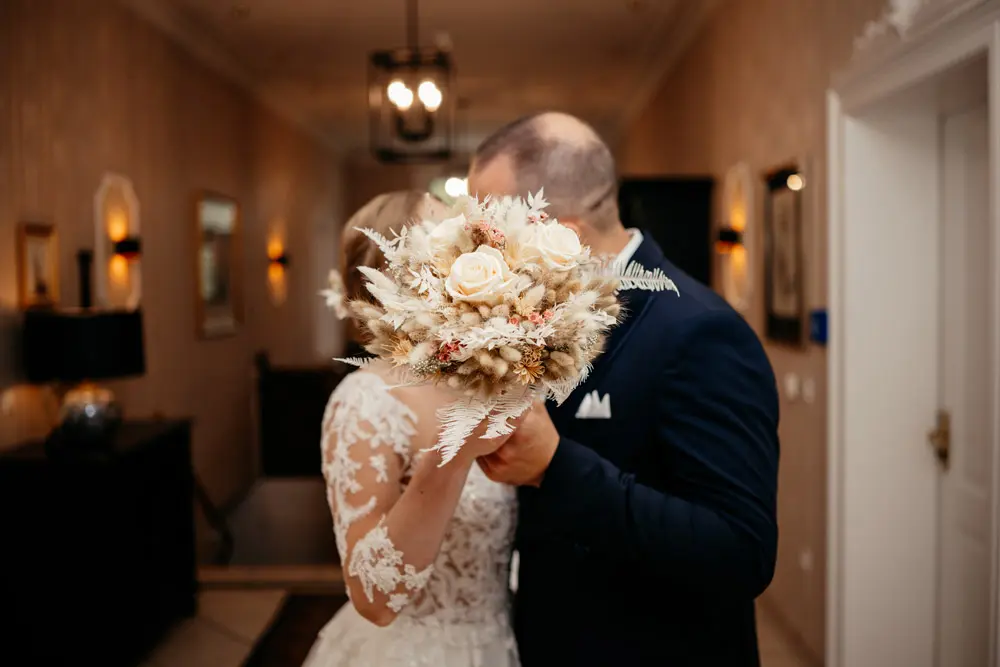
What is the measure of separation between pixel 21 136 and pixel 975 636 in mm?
4357

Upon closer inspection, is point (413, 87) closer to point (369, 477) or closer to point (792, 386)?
point (792, 386)

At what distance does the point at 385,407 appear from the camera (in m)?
1.56

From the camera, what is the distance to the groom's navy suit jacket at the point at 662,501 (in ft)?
4.05

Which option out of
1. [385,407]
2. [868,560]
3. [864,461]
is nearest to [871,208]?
[864,461]

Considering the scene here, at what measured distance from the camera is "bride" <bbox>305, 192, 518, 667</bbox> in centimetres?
136

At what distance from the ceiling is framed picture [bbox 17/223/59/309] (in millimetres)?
1886

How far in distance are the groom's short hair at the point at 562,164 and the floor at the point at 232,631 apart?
2.86m

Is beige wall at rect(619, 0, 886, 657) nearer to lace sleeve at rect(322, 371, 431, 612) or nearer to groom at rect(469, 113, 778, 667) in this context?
groom at rect(469, 113, 778, 667)

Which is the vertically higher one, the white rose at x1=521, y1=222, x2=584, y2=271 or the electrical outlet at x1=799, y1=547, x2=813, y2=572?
the white rose at x1=521, y1=222, x2=584, y2=271

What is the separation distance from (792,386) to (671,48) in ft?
12.5

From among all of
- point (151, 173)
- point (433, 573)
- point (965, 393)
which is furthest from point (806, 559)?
point (151, 173)

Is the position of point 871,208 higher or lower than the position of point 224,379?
higher

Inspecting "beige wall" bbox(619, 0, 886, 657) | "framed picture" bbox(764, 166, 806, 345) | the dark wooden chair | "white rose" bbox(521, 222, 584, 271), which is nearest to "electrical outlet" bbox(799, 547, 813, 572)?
"beige wall" bbox(619, 0, 886, 657)

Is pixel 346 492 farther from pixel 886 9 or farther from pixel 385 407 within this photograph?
pixel 886 9
